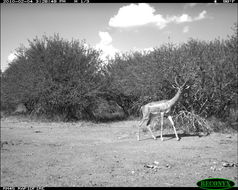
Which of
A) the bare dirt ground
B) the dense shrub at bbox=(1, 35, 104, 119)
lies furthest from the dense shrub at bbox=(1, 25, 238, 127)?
the bare dirt ground

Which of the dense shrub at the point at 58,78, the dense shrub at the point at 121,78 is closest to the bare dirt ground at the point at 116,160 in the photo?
the dense shrub at the point at 121,78

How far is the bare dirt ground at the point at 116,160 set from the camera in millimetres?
7402

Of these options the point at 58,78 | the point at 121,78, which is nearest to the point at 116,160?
the point at 58,78

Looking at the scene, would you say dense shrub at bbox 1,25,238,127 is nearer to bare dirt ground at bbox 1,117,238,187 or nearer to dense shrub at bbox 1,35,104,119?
dense shrub at bbox 1,35,104,119

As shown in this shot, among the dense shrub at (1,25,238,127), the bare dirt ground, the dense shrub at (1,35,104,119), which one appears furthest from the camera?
the dense shrub at (1,35,104,119)

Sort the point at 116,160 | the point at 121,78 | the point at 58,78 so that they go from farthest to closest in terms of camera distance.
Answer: the point at 121,78 < the point at 58,78 < the point at 116,160

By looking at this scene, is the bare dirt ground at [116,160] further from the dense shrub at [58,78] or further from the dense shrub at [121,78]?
the dense shrub at [58,78]

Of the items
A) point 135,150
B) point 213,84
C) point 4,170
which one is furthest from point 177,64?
point 4,170

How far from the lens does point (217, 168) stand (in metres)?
8.23

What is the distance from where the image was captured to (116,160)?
31.2ft

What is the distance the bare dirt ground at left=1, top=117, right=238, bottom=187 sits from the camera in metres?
7.40

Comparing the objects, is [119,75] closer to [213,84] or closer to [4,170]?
[213,84]

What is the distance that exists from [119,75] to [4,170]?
18791mm

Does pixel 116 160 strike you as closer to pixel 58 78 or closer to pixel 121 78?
pixel 58 78
